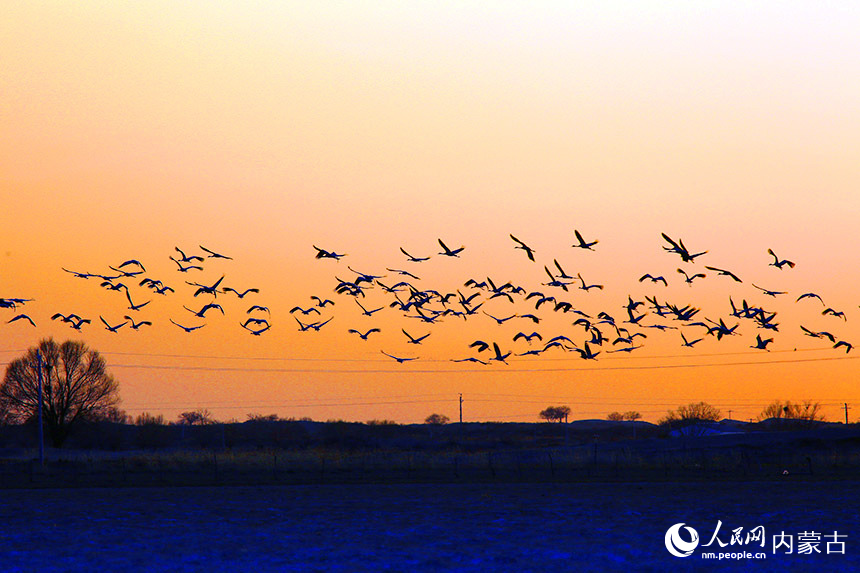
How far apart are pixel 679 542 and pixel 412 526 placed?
953 cm

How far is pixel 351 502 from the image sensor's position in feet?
151

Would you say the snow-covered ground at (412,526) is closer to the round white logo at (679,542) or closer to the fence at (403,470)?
the round white logo at (679,542)

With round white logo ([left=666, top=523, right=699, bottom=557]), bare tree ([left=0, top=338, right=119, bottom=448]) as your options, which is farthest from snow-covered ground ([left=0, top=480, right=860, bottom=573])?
bare tree ([left=0, top=338, right=119, bottom=448])

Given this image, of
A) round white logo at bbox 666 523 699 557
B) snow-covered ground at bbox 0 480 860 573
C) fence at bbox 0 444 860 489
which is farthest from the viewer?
fence at bbox 0 444 860 489

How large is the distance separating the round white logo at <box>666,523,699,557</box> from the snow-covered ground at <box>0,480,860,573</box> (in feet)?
1.04

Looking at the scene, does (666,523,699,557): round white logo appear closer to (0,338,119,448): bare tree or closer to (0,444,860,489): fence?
(0,444,860,489): fence

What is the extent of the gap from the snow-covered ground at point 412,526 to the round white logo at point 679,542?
1.04 ft

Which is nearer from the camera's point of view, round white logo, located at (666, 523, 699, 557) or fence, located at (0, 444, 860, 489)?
round white logo, located at (666, 523, 699, 557)

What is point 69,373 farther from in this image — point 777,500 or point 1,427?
point 777,500

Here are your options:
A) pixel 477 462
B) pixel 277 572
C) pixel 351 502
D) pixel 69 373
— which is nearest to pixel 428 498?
pixel 351 502

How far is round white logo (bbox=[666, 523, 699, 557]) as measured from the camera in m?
31.3

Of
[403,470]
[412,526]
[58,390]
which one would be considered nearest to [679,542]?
[412,526]

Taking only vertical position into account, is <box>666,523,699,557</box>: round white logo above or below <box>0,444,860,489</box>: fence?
below

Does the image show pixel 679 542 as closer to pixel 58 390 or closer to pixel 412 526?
pixel 412 526
